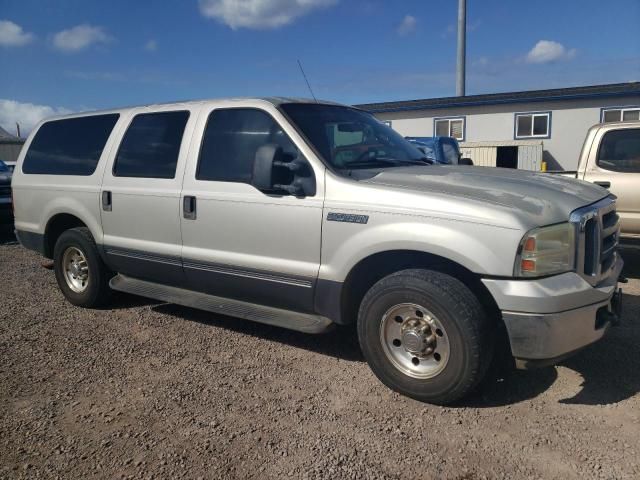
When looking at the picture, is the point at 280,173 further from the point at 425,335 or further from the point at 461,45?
the point at 461,45

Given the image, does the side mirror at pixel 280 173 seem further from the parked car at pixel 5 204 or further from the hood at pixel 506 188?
the parked car at pixel 5 204

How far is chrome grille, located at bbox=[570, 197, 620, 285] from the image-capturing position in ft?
10.5

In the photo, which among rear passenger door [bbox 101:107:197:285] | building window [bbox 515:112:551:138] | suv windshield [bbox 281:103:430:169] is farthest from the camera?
building window [bbox 515:112:551:138]

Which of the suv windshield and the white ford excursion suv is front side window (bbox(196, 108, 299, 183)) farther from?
the suv windshield

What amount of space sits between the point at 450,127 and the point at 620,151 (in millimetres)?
17773

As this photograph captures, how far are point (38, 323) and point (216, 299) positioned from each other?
76.7 inches

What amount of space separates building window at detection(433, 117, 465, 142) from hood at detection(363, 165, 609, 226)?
67.0 feet

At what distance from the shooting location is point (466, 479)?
2.69m

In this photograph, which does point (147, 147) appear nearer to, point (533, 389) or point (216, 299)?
point (216, 299)

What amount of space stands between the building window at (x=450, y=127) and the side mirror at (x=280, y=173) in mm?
20847

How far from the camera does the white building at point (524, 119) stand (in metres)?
20.9

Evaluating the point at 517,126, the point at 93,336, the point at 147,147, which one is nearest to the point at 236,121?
the point at 147,147

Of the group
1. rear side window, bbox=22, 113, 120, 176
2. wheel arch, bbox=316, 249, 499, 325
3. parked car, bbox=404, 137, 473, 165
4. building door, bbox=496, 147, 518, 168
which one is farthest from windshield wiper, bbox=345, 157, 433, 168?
building door, bbox=496, 147, 518, 168

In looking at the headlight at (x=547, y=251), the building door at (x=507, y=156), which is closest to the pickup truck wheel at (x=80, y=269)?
the headlight at (x=547, y=251)
